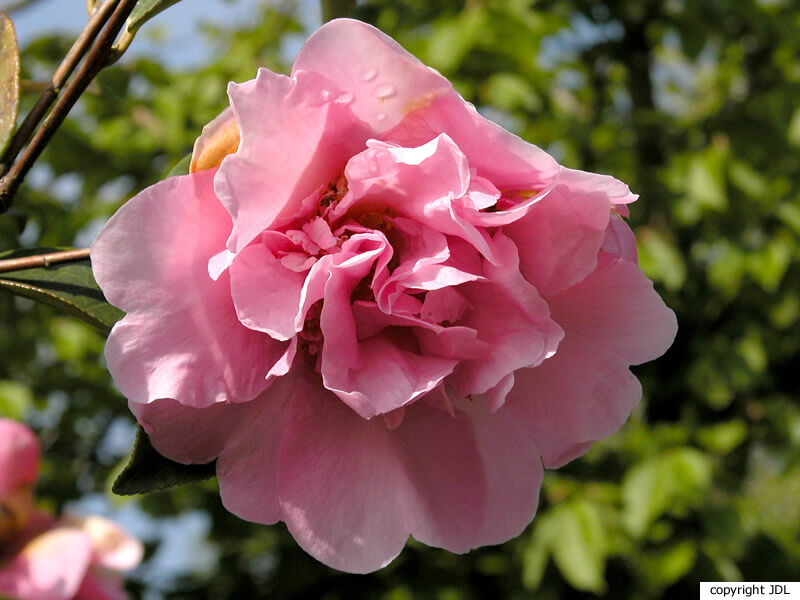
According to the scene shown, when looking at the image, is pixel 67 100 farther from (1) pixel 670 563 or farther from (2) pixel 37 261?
(1) pixel 670 563

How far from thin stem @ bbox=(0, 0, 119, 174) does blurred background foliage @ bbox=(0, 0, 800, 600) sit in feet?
3.38

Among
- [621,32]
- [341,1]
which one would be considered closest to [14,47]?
[341,1]

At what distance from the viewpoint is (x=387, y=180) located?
1.29ft

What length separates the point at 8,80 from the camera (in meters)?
0.47

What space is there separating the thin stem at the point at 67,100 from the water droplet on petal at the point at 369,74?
120 millimetres

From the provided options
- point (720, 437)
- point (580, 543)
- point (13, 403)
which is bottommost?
point (720, 437)

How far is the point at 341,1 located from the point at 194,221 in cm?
17

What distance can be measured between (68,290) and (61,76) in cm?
11

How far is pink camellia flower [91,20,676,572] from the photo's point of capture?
14.7 inches

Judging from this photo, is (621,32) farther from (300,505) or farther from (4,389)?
(300,505)

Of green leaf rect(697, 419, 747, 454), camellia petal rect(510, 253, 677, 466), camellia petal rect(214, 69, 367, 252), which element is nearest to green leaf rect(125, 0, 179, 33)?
camellia petal rect(214, 69, 367, 252)

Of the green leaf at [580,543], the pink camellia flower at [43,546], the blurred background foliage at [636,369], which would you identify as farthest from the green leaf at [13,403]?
the green leaf at [580,543]

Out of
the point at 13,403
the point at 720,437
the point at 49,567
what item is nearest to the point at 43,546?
the point at 49,567

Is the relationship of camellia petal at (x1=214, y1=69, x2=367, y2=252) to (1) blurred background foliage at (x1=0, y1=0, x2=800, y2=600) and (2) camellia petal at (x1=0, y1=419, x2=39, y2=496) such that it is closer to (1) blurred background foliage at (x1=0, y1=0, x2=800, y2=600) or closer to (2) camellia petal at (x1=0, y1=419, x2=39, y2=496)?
(2) camellia petal at (x1=0, y1=419, x2=39, y2=496)
